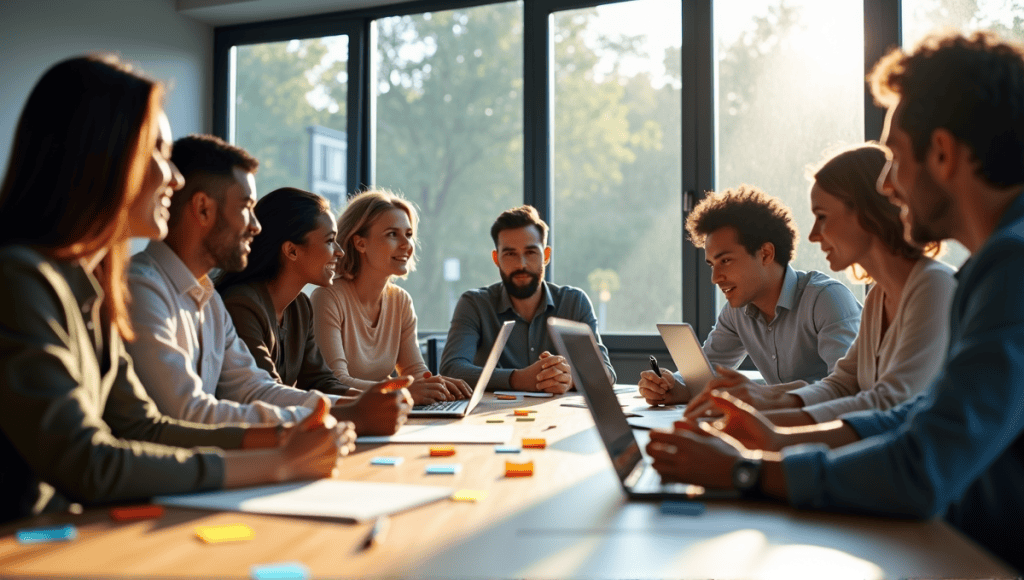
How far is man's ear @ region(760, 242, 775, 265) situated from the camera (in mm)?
3049

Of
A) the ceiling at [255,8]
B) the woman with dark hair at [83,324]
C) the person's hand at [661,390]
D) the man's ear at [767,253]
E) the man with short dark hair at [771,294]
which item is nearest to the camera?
the woman with dark hair at [83,324]

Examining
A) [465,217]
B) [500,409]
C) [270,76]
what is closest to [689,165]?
[465,217]

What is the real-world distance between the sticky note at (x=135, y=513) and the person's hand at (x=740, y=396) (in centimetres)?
126

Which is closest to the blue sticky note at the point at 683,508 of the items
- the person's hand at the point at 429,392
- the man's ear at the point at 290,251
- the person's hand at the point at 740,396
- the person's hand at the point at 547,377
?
the person's hand at the point at 740,396

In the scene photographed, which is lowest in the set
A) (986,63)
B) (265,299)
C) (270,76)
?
(265,299)

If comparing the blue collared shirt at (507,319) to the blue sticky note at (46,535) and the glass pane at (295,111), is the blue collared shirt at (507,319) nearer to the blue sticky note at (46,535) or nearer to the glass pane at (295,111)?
the glass pane at (295,111)

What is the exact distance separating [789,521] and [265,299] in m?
1.95

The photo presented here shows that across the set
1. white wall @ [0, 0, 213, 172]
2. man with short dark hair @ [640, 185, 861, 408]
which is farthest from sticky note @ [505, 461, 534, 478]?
white wall @ [0, 0, 213, 172]

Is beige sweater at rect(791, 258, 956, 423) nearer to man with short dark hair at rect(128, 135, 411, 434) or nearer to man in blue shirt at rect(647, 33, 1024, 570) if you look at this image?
man in blue shirt at rect(647, 33, 1024, 570)

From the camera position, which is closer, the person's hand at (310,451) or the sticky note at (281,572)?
the sticky note at (281,572)

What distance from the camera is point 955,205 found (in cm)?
125

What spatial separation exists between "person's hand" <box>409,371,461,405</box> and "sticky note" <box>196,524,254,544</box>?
4.81ft

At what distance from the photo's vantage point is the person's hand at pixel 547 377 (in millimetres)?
2926

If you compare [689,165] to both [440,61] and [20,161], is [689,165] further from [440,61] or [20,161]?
[20,161]
